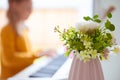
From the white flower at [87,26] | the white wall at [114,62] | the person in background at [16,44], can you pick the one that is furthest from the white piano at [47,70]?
the white flower at [87,26]

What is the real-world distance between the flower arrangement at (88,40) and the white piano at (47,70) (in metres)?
0.44

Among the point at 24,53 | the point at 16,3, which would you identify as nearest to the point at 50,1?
the point at 16,3

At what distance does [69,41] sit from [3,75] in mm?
1196

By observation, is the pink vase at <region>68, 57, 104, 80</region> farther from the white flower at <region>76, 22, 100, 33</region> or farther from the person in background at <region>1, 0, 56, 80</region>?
the person in background at <region>1, 0, 56, 80</region>

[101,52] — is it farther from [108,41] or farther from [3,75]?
[3,75]

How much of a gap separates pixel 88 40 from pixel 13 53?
3.87ft

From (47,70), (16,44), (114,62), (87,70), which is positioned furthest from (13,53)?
(87,70)

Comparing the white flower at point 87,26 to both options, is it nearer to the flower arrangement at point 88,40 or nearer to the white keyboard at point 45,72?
the flower arrangement at point 88,40

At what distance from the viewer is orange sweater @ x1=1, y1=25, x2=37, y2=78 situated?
1.93 meters

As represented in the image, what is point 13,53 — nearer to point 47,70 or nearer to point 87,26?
point 47,70

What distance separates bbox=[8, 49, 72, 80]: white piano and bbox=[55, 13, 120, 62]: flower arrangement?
0.44m

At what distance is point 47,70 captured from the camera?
1676 mm

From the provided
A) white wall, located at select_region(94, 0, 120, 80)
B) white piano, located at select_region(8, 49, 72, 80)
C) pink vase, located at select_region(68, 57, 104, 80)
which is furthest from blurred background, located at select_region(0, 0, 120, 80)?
pink vase, located at select_region(68, 57, 104, 80)

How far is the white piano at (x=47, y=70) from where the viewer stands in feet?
4.75
